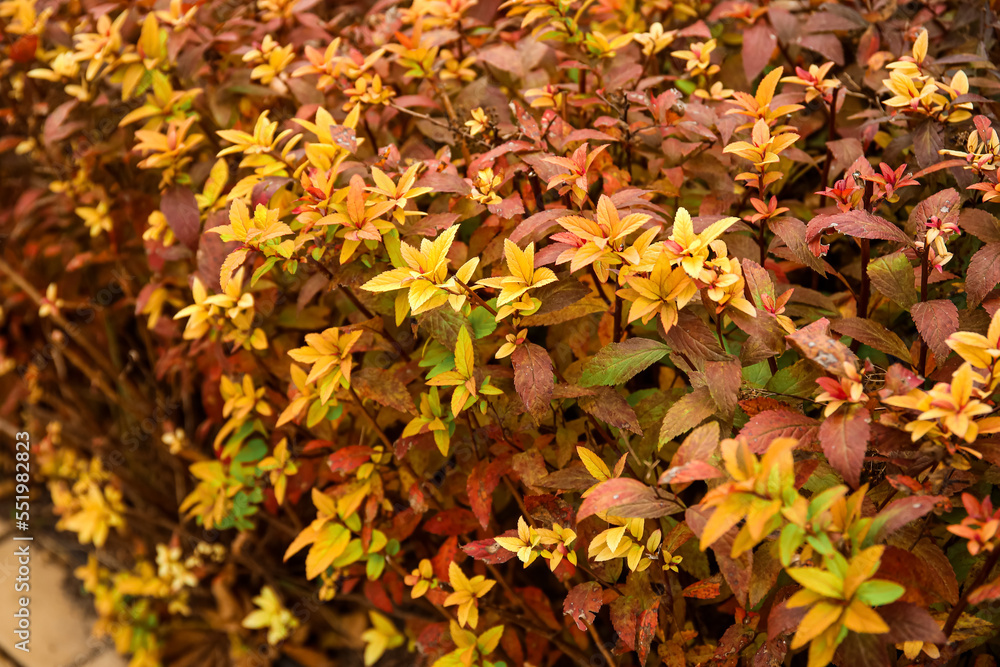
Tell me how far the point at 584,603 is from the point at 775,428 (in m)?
0.46

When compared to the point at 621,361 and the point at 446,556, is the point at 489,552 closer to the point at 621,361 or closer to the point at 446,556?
the point at 446,556

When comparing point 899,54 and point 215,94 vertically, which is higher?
point 215,94

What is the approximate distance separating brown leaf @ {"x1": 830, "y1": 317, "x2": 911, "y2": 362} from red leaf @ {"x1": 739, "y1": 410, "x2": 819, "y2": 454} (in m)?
0.22

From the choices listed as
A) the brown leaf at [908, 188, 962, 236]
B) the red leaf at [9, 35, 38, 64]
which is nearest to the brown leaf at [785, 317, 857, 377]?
the brown leaf at [908, 188, 962, 236]

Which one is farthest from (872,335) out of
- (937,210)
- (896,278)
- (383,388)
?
(383,388)

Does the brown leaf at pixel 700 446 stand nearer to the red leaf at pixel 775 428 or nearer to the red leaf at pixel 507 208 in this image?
the red leaf at pixel 775 428

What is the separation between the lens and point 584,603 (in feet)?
4.04

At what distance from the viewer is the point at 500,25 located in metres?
1.75

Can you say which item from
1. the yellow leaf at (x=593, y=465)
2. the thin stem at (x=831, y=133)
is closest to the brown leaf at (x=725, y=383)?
the yellow leaf at (x=593, y=465)

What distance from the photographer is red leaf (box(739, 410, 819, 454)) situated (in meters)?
1.01

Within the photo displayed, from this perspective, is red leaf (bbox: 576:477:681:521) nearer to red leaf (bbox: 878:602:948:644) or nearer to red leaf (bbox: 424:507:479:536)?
red leaf (bbox: 878:602:948:644)

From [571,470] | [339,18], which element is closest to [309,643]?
[571,470]

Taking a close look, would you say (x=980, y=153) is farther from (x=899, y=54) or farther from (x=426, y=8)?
(x=426, y=8)

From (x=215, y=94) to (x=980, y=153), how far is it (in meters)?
1.68
